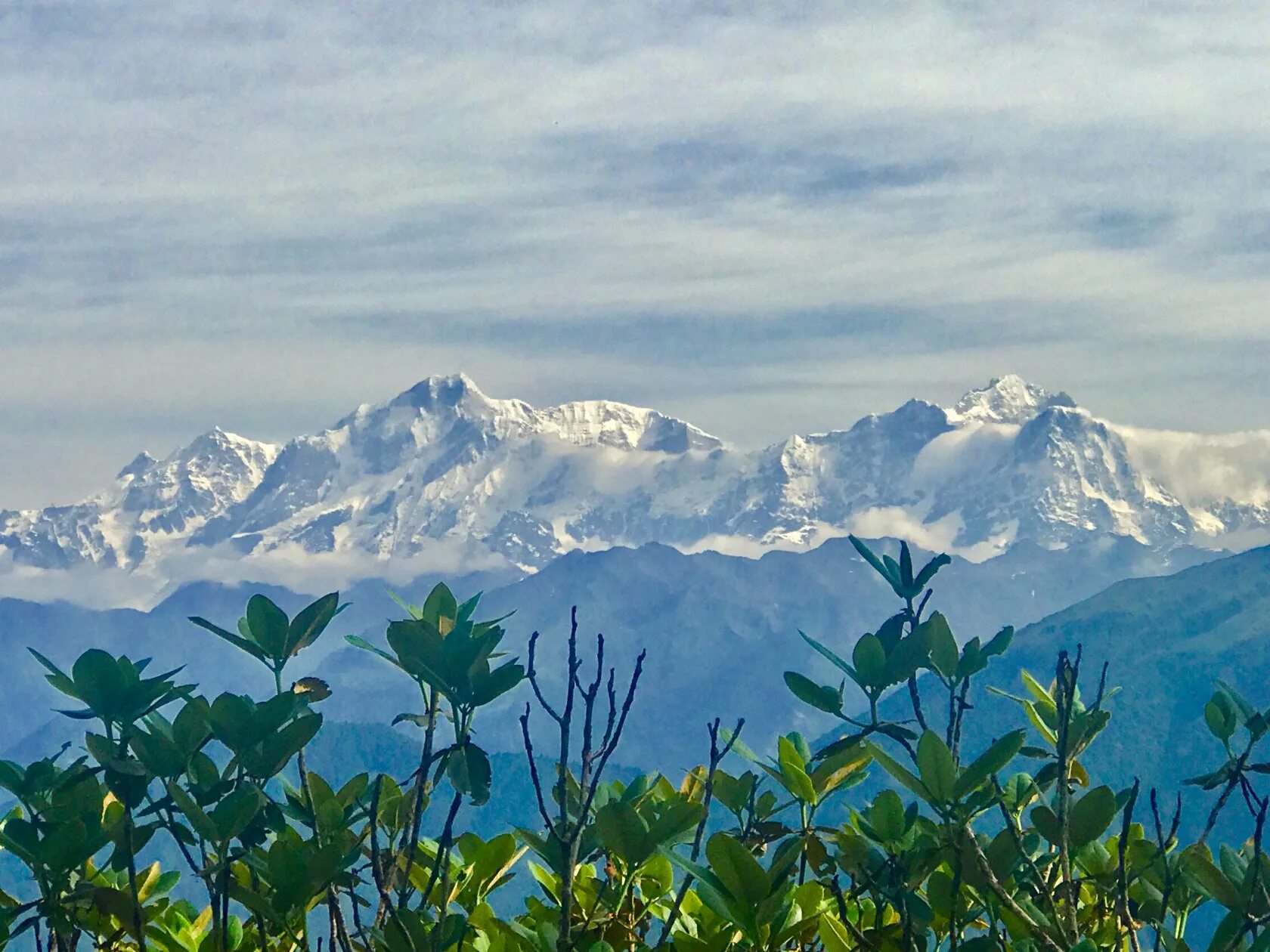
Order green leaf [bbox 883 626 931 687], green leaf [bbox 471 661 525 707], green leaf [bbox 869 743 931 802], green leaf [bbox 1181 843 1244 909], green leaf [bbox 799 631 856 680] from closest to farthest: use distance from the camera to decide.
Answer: green leaf [bbox 869 743 931 802], green leaf [bbox 799 631 856 680], green leaf [bbox 471 661 525 707], green leaf [bbox 1181 843 1244 909], green leaf [bbox 883 626 931 687]

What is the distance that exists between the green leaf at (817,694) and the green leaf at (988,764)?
593mm

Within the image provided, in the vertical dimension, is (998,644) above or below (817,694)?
above

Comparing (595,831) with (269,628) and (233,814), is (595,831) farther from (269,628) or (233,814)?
(269,628)

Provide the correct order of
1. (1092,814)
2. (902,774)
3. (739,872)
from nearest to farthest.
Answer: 1. (902,774)
2. (739,872)
3. (1092,814)

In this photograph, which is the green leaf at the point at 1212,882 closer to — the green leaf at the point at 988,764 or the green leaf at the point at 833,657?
the green leaf at the point at 988,764

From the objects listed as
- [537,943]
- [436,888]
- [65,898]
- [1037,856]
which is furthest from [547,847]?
[1037,856]

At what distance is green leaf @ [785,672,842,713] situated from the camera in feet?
12.0

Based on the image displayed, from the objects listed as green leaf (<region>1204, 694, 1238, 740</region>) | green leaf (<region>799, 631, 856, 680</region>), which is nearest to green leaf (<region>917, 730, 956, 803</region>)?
green leaf (<region>799, 631, 856, 680</region>)

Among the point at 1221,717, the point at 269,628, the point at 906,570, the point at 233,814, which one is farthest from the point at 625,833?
the point at 1221,717

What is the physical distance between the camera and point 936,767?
299 cm

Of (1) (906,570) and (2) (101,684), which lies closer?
(2) (101,684)

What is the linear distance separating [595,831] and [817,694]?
671 millimetres

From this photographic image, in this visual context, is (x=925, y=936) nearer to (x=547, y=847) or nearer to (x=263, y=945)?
(x=547, y=847)

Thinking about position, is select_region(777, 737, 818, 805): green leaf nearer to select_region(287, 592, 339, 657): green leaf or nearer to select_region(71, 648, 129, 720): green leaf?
select_region(287, 592, 339, 657): green leaf
